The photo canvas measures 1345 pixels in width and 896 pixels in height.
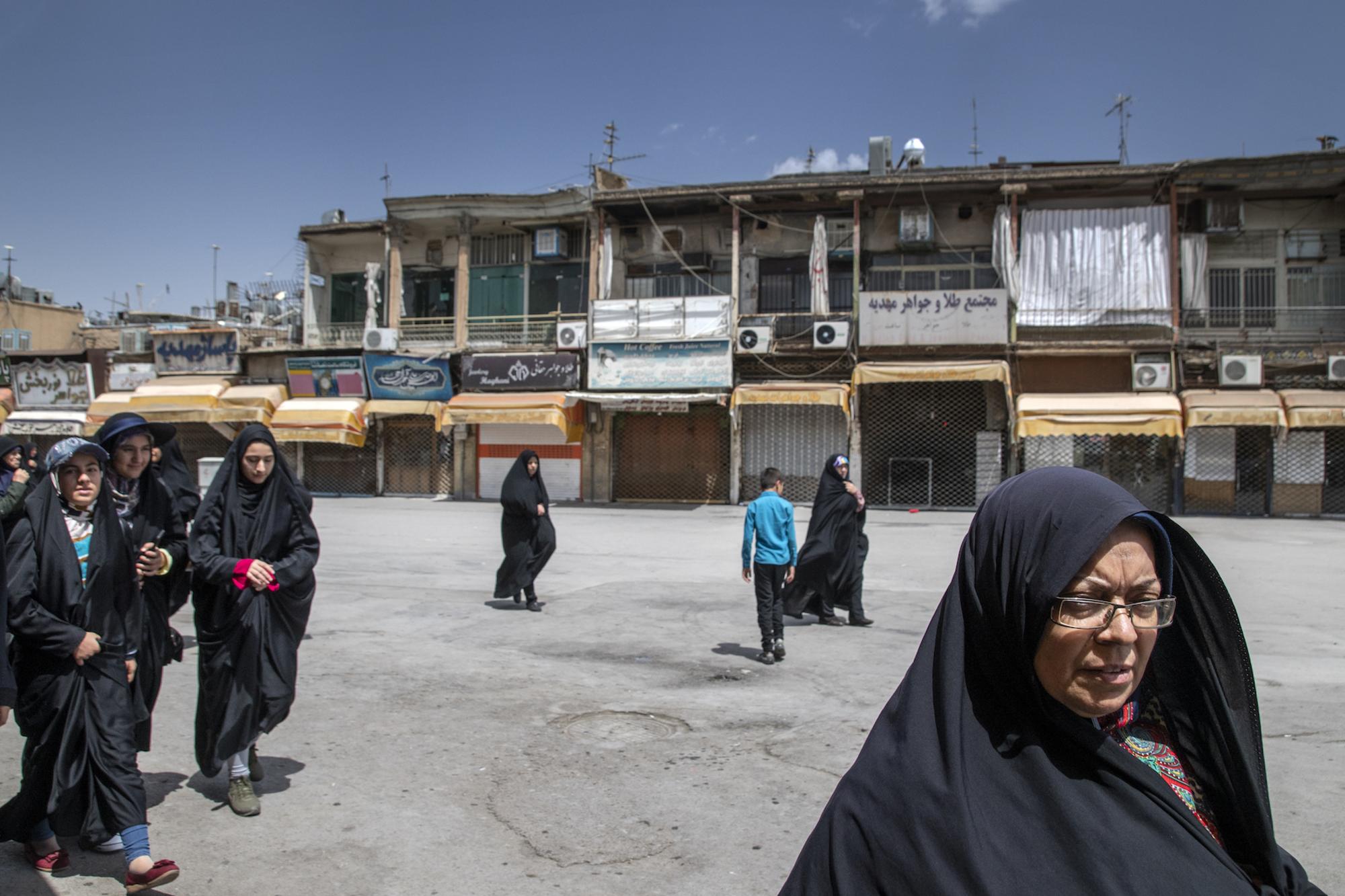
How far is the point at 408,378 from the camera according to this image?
2570cm

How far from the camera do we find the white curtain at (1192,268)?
21234mm

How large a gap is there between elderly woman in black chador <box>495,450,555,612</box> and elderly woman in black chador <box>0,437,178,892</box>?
5.65 metres

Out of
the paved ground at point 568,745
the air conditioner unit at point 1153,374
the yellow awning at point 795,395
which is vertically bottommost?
the paved ground at point 568,745

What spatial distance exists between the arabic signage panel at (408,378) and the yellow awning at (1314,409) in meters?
18.4

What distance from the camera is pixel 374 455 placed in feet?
86.7

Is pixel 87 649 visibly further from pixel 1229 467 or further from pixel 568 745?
pixel 1229 467

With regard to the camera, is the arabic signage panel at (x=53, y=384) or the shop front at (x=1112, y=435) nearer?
the shop front at (x=1112, y=435)

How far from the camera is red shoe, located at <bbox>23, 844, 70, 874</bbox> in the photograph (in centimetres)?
362

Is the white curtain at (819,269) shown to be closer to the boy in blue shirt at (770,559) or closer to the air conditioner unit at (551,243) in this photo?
the air conditioner unit at (551,243)

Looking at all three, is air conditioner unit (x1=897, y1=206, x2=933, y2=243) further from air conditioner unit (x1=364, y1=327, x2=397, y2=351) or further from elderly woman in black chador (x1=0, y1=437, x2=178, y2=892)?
elderly woman in black chador (x1=0, y1=437, x2=178, y2=892)

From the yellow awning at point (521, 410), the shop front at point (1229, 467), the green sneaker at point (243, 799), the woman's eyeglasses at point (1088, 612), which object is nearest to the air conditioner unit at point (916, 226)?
the shop front at point (1229, 467)

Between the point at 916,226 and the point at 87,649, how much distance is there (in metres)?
21.2

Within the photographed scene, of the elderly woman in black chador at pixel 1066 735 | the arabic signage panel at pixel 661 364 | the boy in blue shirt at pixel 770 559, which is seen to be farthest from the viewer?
the arabic signage panel at pixel 661 364

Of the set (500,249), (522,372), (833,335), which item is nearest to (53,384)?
(500,249)
